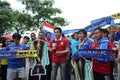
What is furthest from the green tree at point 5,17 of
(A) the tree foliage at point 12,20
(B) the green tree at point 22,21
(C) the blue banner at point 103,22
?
(C) the blue banner at point 103,22

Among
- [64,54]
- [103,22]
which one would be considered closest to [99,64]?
[64,54]

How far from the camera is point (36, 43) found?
9.37 meters

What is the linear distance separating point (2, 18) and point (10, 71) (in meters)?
33.2

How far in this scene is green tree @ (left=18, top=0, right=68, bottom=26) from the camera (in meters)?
38.4

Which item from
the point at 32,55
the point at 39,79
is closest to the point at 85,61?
the point at 32,55

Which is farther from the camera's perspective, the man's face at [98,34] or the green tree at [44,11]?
the green tree at [44,11]

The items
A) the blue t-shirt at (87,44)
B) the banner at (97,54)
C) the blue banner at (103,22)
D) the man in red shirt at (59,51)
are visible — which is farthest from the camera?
the blue banner at (103,22)

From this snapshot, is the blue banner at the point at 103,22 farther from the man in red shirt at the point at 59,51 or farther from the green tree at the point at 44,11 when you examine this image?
the green tree at the point at 44,11

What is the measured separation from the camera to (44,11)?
1523 inches

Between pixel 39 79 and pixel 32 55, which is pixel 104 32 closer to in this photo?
pixel 32 55

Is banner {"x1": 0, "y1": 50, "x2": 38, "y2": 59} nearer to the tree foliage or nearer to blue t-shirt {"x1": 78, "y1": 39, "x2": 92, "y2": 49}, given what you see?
blue t-shirt {"x1": 78, "y1": 39, "x2": 92, "y2": 49}

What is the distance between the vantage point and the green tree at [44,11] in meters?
38.4

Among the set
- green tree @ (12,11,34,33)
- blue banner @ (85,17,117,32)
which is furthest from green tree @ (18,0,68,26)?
blue banner @ (85,17,117,32)

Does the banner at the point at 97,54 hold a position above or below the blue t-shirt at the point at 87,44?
below
